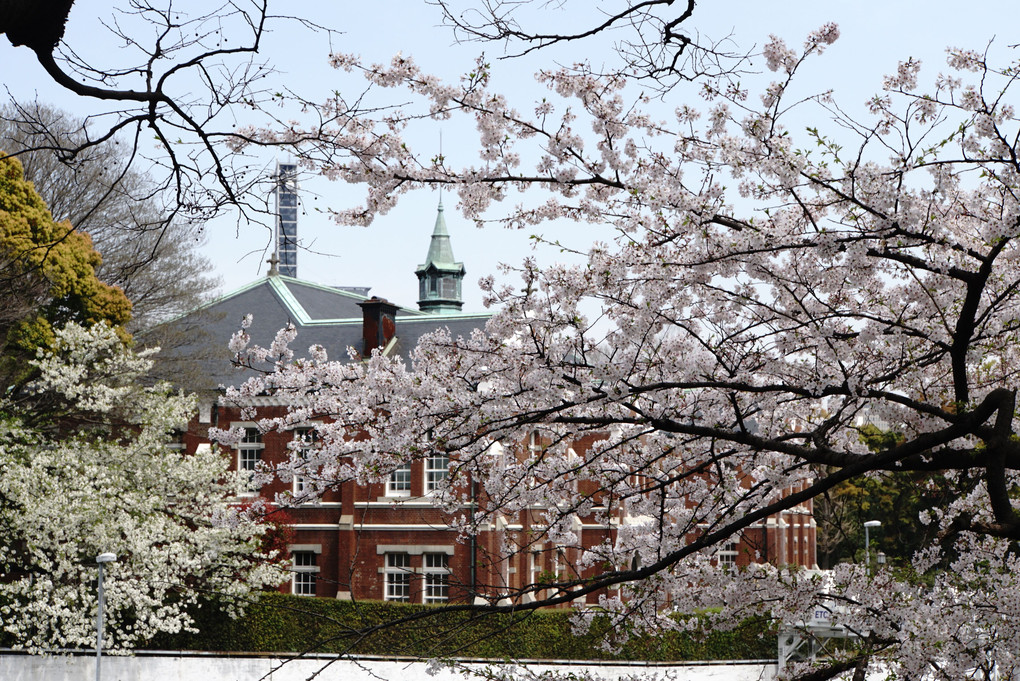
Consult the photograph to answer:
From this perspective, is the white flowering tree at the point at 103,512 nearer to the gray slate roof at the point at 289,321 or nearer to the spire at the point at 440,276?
the gray slate roof at the point at 289,321

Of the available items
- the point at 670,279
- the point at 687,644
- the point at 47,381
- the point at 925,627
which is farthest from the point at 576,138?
the point at 687,644

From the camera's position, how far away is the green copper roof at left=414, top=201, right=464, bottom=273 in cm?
4794

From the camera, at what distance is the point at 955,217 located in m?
6.94

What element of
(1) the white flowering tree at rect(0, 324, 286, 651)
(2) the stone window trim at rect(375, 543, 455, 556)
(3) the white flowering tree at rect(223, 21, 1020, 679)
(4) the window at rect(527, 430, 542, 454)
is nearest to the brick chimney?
(2) the stone window trim at rect(375, 543, 455, 556)

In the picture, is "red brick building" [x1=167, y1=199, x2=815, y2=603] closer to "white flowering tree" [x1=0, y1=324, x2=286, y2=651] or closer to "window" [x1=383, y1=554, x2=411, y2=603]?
"window" [x1=383, y1=554, x2=411, y2=603]

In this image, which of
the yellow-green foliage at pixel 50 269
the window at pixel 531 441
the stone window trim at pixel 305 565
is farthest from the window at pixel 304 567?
the window at pixel 531 441

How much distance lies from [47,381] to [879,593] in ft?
70.0

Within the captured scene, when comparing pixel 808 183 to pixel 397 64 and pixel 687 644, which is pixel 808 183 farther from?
pixel 687 644

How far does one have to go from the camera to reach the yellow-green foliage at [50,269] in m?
23.0

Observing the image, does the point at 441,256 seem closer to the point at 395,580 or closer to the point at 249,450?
the point at 249,450

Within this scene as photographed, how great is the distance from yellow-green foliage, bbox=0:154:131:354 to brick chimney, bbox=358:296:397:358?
8.63m

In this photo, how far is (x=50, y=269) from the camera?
77.5 ft

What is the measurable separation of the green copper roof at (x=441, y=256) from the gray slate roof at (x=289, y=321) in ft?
28.2

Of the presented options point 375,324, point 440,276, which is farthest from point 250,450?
point 440,276
